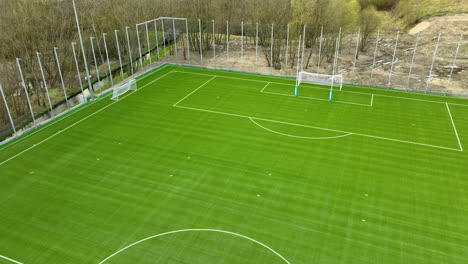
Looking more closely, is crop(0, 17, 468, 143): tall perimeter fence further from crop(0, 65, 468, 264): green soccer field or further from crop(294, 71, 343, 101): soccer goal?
crop(0, 65, 468, 264): green soccer field

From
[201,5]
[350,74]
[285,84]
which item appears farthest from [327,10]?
[201,5]

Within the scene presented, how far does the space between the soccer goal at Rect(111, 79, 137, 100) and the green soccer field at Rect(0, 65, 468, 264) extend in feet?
2.20

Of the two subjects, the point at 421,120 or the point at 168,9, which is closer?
the point at 421,120

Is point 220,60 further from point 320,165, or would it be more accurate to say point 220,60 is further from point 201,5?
point 320,165

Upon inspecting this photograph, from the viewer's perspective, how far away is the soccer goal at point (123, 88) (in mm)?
21877

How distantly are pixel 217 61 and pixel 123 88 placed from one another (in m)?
9.19

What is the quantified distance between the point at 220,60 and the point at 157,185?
17.7 meters

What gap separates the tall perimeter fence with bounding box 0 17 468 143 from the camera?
829 inches

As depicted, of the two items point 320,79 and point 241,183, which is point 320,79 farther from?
point 241,183

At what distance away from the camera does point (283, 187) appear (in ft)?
45.3

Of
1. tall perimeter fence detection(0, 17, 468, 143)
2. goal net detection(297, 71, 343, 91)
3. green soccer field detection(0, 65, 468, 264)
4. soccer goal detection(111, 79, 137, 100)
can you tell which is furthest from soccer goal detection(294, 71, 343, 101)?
soccer goal detection(111, 79, 137, 100)

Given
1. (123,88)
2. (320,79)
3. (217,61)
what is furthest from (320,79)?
(123,88)

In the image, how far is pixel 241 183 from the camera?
1406 cm

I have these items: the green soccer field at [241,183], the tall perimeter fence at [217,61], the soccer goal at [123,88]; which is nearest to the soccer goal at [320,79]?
the tall perimeter fence at [217,61]
